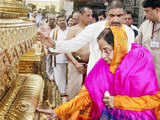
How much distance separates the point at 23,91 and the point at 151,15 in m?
1.31

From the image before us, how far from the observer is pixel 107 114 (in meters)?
1.54

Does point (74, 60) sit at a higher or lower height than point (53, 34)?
lower

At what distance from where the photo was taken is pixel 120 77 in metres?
1.47

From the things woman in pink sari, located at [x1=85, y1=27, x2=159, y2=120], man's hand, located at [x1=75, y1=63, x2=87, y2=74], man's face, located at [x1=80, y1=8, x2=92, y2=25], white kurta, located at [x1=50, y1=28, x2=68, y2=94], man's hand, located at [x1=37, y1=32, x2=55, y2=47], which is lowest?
white kurta, located at [x1=50, y1=28, x2=68, y2=94]

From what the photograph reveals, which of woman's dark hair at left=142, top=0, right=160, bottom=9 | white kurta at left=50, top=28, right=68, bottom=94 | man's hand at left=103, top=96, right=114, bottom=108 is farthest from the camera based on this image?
white kurta at left=50, top=28, right=68, bottom=94

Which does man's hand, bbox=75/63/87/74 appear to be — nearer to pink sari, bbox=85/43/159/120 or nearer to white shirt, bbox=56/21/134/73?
white shirt, bbox=56/21/134/73

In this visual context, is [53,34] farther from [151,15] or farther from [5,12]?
[5,12]

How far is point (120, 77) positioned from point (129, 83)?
63 millimetres

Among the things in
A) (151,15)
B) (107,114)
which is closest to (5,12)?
(107,114)

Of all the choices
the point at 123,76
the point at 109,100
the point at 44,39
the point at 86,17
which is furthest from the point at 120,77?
the point at 86,17

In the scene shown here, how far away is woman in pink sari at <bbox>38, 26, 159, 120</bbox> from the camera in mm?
1438

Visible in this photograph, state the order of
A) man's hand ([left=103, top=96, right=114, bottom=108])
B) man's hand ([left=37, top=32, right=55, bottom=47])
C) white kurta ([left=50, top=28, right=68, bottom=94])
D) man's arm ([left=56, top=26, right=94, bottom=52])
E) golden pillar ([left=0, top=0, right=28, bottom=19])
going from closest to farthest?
golden pillar ([left=0, top=0, right=28, bottom=19]), man's hand ([left=103, top=96, right=114, bottom=108]), man's hand ([left=37, top=32, right=55, bottom=47]), man's arm ([left=56, top=26, right=94, bottom=52]), white kurta ([left=50, top=28, right=68, bottom=94])

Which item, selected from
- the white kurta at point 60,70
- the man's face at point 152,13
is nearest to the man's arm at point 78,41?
the man's face at point 152,13

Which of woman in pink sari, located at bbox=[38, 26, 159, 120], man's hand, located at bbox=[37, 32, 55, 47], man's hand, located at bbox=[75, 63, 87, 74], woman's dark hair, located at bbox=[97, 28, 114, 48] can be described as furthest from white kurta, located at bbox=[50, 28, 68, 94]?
woman's dark hair, located at bbox=[97, 28, 114, 48]
